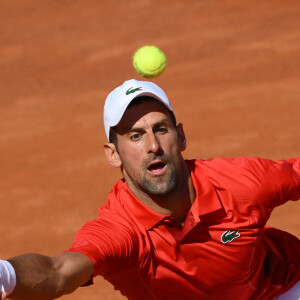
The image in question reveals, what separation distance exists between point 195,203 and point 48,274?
1.25 metres

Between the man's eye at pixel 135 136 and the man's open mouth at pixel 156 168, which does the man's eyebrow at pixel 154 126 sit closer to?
the man's eye at pixel 135 136

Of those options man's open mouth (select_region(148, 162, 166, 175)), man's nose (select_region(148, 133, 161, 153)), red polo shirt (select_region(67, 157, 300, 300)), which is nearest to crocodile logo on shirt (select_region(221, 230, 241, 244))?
red polo shirt (select_region(67, 157, 300, 300))

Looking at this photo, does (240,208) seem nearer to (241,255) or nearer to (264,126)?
(241,255)

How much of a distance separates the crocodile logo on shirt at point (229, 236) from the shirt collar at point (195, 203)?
14 centimetres

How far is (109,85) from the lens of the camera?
436 inches

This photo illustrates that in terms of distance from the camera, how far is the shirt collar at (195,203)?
4.55 m

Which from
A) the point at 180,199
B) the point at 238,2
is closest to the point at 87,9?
the point at 238,2

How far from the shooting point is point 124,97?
4.69m

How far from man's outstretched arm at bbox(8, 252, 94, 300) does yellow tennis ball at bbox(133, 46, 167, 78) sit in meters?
1.73

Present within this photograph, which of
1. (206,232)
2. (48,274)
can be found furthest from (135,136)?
(48,274)

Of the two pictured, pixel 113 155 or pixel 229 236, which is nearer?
pixel 229 236

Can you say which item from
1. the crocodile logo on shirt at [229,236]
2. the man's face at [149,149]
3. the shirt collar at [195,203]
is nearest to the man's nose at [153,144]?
the man's face at [149,149]

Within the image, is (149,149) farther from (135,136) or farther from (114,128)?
(114,128)

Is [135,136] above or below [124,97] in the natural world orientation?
below
